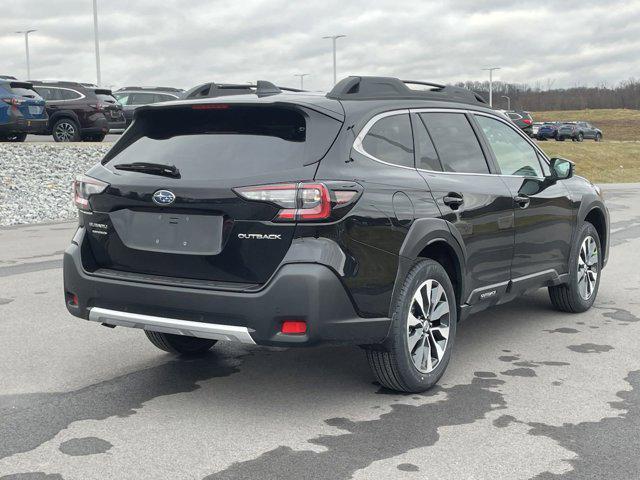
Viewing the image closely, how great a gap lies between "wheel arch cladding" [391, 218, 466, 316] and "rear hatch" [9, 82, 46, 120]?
753 inches

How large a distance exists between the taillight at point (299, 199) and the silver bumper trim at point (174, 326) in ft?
1.92

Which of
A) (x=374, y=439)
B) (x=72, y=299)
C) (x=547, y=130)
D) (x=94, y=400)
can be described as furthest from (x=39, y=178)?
(x=547, y=130)

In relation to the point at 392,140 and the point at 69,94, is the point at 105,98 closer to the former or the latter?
the point at 69,94

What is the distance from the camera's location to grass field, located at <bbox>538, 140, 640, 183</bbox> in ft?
106

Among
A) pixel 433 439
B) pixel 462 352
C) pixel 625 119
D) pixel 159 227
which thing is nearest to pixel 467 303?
pixel 462 352

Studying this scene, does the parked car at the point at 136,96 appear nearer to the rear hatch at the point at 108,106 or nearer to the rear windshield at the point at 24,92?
the rear hatch at the point at 108,106

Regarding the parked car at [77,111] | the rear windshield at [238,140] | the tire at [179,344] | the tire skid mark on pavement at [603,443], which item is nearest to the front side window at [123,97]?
the parked car at [77,111]

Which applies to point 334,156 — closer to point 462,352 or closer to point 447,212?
point 447,212

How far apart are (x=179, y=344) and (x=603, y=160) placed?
33331mm

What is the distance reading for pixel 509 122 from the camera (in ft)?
20.9

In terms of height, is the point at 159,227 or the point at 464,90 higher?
the point at 464,90

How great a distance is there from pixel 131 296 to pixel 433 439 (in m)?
1.68

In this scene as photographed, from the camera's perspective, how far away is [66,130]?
25.7 m

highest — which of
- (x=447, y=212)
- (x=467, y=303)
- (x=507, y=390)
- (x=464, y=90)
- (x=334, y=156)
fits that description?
(x=464, y=90)
